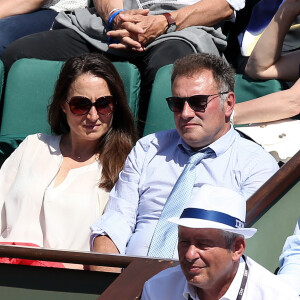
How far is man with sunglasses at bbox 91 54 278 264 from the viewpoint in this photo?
129 inches

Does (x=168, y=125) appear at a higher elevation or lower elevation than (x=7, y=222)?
higher

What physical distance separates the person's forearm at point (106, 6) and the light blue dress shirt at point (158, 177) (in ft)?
3.82

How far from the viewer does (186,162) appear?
343 centimetres

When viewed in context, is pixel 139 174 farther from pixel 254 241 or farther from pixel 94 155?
pixel 254 241

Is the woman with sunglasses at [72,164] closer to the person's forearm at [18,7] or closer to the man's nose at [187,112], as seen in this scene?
the man's nose at [187,112]

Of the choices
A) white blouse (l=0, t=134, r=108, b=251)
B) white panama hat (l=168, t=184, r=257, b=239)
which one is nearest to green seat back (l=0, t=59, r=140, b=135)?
white blouse (l=0, t=134, r=108, b=251)

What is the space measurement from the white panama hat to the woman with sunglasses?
1276 millimetres

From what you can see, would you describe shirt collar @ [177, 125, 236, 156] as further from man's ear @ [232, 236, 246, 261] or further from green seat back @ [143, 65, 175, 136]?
man's ear @ [232, 236, 246, 261]

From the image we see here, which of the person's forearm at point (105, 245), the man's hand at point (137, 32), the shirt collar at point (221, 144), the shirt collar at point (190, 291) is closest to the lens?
the shirt collar at point (190, 291)

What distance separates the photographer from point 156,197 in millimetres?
3393

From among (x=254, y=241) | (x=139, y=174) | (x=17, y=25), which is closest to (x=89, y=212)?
(x=139, y=174)

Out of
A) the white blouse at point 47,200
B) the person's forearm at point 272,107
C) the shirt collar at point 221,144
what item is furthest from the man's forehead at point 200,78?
the white blouse at point 47,200

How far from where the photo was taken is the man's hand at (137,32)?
4.27 metres

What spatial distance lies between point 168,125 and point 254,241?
1.18 metres
